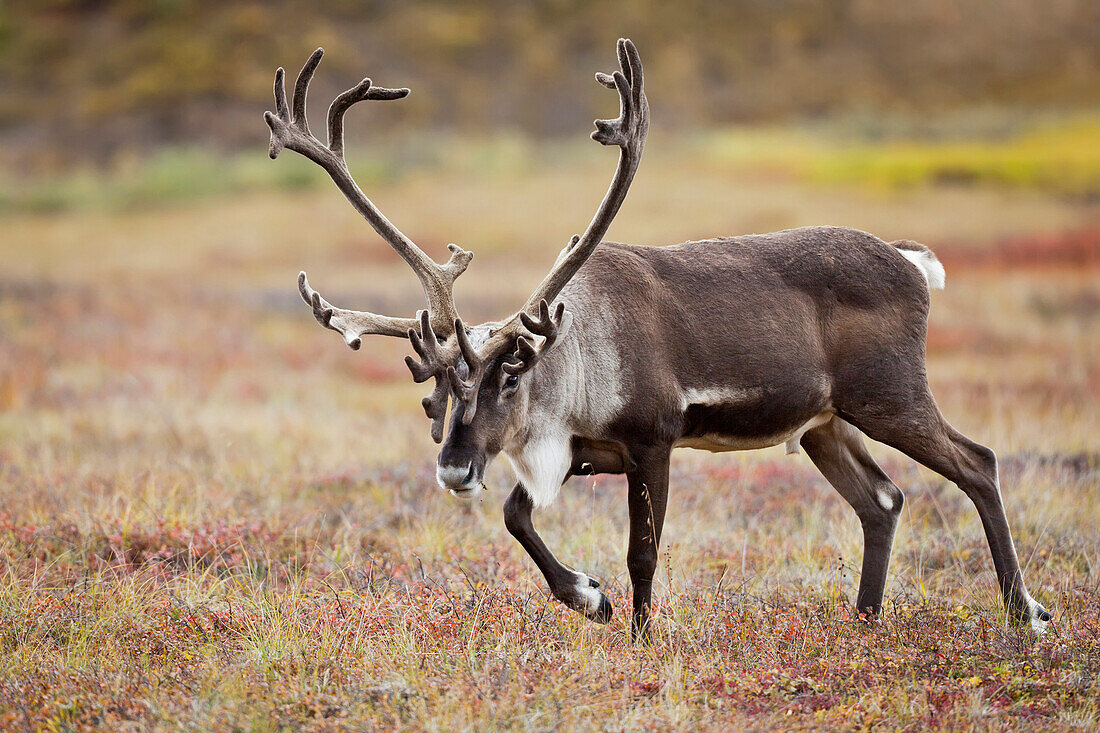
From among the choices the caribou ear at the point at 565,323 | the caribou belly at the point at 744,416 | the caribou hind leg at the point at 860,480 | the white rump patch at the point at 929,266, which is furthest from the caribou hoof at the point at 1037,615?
the caribou ear at the point at 565,323

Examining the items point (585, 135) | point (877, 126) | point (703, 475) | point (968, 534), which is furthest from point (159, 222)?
point (968, 534)

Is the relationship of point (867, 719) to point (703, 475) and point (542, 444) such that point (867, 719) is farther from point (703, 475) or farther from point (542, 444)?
point (703, 475)

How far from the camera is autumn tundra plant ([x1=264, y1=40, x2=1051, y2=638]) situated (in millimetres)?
4691

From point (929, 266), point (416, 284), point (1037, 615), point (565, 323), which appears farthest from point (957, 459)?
point (416, 284)

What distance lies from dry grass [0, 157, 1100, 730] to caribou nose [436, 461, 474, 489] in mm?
635

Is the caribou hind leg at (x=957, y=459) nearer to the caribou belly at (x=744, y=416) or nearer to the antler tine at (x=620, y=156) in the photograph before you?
the caribou belly at (x=744, y=416)

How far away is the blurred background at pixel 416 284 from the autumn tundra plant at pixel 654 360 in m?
0.49

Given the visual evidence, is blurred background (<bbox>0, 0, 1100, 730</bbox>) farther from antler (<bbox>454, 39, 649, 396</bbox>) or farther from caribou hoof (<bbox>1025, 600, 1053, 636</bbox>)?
antler (<bbox>454, 39, 649, 396</bbox>)

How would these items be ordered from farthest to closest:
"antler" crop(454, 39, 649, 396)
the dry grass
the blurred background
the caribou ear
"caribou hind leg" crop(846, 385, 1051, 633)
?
the blurred background
"caribou hind leg" crop(846, 385, 1051, 633)
the caribou ear
"antler" crop(454, 39, 649, 396)
the dry grass

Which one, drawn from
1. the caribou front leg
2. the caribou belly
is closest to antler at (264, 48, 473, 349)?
the caribou front leg

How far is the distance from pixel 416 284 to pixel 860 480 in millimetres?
15986

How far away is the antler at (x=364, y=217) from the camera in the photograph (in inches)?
193

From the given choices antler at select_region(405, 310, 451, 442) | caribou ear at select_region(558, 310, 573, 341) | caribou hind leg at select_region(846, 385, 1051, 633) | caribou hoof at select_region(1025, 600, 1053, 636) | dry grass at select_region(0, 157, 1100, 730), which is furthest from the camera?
caribou hind leg at select_region(846, 385, 1051, 633)

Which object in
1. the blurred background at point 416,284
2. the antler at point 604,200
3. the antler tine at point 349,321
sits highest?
the antler at point 604,200
